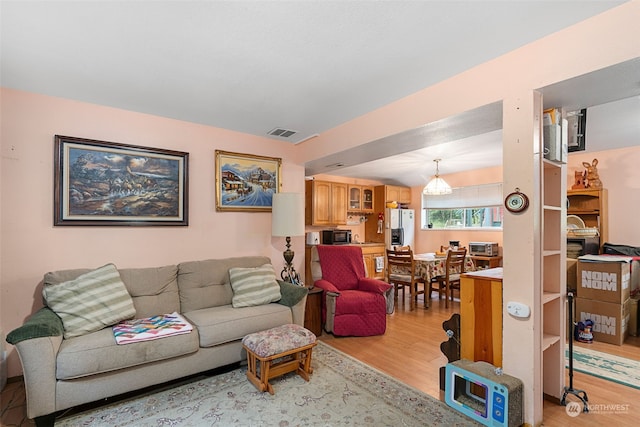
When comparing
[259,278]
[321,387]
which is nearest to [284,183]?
[259,278]

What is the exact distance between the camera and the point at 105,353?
79.4 inches

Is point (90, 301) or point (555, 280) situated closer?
point (555, 280)

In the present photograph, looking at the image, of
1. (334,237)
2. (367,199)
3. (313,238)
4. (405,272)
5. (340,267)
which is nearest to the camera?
(340,267)

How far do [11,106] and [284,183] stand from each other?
2549 mm

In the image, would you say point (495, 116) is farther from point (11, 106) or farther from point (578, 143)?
point (11, 106)

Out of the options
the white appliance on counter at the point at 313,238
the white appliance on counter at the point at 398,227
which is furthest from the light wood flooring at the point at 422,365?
the white appliance on counter at the point at 398,227

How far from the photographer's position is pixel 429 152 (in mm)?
4512

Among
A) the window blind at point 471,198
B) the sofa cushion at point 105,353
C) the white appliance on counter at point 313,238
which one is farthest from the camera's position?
the white appliance on counter at point 313,238

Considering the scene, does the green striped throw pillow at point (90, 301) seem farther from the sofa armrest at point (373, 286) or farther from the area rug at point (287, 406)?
the sofa armrest at point (373, 286)

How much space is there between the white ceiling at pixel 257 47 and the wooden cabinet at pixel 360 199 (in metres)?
3.73

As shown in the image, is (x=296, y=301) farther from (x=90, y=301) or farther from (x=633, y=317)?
(x=633, y=317)

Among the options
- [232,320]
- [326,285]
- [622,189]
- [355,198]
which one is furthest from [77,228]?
[622,189]

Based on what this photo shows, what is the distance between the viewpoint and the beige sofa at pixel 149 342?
186cm

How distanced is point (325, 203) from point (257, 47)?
4.29 meters
